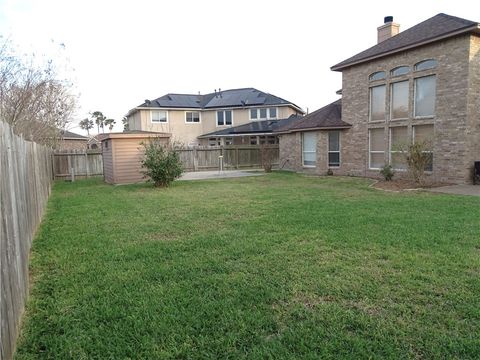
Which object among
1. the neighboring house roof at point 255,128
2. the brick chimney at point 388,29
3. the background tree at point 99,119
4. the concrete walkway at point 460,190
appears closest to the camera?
the concrete walkway at point 460,190

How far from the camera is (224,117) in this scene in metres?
36.2

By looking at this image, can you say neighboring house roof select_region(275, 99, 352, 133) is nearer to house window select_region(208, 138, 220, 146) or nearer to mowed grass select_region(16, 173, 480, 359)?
mowed grass select_region(16, 173, 480, 359)

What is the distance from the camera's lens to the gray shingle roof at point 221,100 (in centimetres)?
3488

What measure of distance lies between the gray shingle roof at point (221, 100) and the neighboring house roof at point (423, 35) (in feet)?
58.8

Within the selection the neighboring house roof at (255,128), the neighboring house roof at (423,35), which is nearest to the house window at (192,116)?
the neighboring house roof at (255,128)

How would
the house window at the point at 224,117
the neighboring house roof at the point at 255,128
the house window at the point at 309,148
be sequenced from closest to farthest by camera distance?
the house window at the point at 309,148 < the neighboring house roof at the point at 255,128 < the house window at the point at 224,117

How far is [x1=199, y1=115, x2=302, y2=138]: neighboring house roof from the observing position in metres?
31.4

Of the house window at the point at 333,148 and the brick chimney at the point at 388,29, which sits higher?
the brick chimney at the point at 388,29

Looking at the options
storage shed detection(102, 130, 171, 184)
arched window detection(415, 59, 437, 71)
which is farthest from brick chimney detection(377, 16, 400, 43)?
storage shed detection(102, 130, 171, 184)

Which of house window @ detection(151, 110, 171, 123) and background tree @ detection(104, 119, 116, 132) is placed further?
background tree @ detection(104, 119, 116, 132)

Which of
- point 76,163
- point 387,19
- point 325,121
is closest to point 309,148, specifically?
point 325,121

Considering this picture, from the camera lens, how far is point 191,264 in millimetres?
4699

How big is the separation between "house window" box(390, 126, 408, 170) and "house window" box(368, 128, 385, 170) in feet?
1.70

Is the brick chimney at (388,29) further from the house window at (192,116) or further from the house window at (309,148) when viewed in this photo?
the house window at (192,116)
